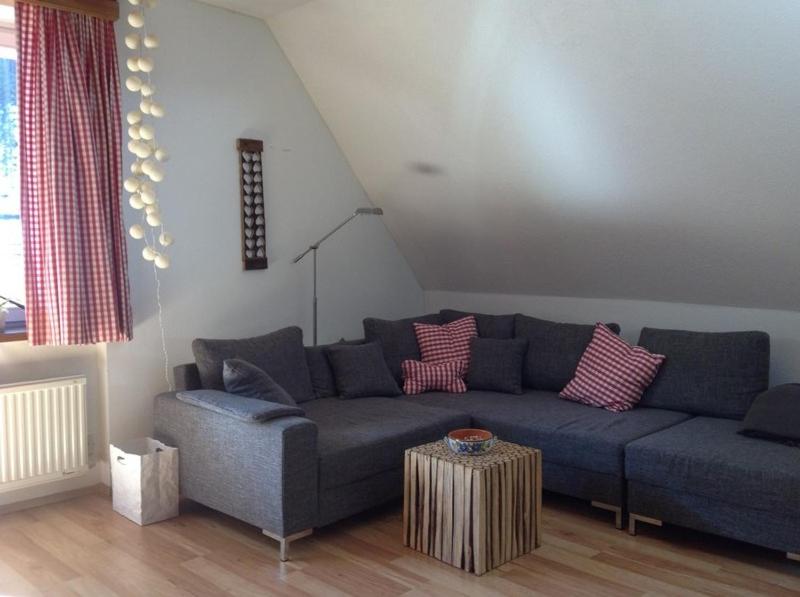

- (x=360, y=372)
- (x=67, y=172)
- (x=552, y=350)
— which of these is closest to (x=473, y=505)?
(x=360, y=372)

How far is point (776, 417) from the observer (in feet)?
10.9

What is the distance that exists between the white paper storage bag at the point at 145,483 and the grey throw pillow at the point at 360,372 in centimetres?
100

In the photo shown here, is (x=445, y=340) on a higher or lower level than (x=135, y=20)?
lower

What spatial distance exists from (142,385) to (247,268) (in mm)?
889

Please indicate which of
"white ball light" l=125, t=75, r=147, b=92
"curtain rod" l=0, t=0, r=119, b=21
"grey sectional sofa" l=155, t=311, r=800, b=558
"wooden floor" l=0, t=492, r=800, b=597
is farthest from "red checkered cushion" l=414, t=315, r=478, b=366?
"curtain rod" l=0, t=0, r=119, b=21

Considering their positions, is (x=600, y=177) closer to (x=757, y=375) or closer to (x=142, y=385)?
(x=757, y=375)

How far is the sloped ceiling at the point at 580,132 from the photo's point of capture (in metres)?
3.07

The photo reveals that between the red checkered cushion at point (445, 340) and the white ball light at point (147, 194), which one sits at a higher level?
the white ball light at point (147, 194)

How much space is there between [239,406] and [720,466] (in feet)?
6.67

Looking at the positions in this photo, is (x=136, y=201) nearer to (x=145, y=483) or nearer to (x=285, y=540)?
(x=145, y=483)

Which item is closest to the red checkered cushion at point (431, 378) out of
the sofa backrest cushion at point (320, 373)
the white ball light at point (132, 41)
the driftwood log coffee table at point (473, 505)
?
the sofa backrest cushion at point (320, 373)

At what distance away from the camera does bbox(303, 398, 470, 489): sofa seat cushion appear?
10.8 feet

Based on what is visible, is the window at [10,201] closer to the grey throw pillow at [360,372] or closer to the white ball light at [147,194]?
the white ball light at [147,194]

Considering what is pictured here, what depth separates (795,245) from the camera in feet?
11.8
